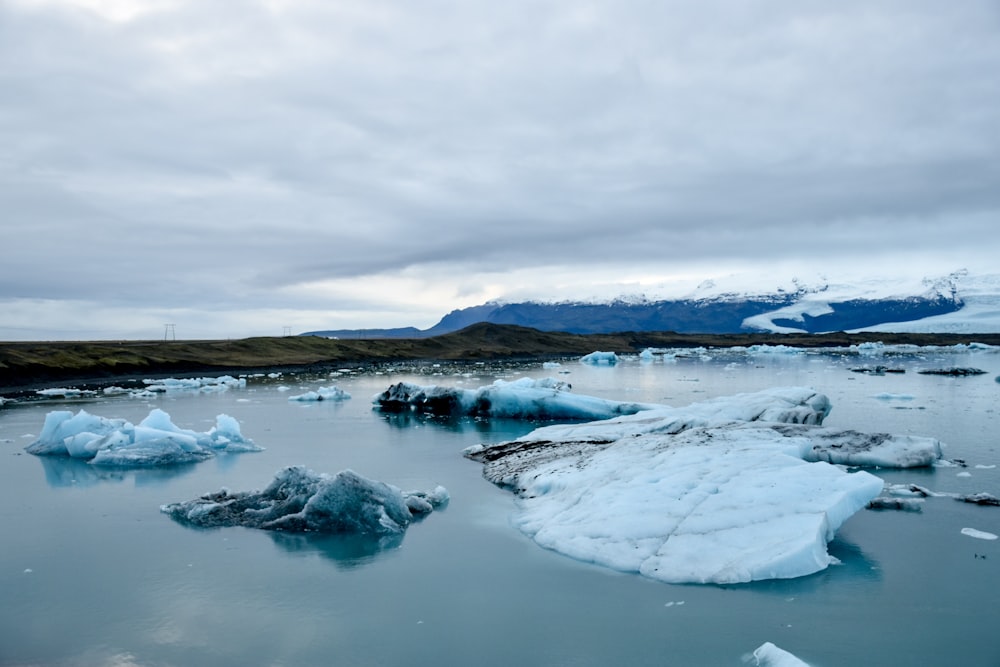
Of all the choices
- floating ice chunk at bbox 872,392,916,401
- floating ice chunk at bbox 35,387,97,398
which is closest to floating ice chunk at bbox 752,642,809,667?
floating ice chunk at bbox 872,392,916,401

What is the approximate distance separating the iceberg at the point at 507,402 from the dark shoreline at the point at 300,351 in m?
22.3

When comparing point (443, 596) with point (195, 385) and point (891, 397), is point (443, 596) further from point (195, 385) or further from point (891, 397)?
point (195, 385)

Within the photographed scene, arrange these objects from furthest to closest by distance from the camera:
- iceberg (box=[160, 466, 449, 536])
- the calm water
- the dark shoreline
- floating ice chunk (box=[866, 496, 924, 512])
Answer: the dark shoreline
floating ice chunk (box=[866, 496, 924, 512])
iceberg (box=[160, 466, 449, 536])
the calm water

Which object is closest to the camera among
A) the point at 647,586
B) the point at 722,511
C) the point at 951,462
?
the point at 647,586

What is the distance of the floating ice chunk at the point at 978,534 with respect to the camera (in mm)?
10312

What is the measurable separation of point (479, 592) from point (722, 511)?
11.1ft

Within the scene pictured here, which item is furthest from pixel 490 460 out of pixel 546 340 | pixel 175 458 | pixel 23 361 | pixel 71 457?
pixel 546 340

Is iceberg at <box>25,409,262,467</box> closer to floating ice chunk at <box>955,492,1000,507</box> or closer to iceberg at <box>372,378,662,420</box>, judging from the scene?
iceberg at <box>372,378,662,420</box>

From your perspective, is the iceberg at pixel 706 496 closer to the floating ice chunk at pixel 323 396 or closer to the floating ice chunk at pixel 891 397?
the floating ice chunk at pixel 891 397

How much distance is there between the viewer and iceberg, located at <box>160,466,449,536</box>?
11414 mm

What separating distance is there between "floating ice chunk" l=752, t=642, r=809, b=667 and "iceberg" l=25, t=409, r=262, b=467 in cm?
1507

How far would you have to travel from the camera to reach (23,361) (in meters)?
42.9

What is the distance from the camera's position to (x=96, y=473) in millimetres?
→ 16531

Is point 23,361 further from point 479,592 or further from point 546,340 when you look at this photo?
point 546,340
